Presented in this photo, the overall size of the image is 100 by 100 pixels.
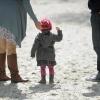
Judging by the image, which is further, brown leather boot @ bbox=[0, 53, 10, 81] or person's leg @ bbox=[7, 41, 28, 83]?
brown leather boot @ bbox=[0, 53, 10, 81]

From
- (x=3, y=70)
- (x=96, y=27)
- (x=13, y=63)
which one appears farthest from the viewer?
(x=3, y=70)

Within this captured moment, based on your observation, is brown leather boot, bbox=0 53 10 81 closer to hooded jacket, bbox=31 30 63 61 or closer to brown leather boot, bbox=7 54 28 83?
brown leather boot, bbox=7 54 28 83

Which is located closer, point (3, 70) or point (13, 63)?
point (13, 63)

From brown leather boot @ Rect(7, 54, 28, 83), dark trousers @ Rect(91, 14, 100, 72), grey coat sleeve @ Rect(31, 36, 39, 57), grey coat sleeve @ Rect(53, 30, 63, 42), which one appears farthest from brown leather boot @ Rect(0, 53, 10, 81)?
dark trousers @ Rect(91, 14, 100, 72)

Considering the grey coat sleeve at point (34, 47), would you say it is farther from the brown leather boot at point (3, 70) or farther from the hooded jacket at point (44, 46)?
the brown leather boot at point (3, 70)

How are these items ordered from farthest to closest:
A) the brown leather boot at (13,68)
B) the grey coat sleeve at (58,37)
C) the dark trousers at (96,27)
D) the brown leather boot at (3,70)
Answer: the brown leather boot at (3,70)
the dark trousers at (96,27)
the brown leather boot at (13,68)
the grey coat sleeve at (58,37)

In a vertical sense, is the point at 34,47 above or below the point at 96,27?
below

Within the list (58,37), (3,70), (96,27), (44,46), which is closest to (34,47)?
(44,46)

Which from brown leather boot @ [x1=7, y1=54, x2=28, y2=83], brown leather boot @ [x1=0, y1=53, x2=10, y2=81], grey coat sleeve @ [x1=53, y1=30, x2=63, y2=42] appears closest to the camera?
grey coat sleeve @ [x1=53, y1=30, x2=63, y2=42]

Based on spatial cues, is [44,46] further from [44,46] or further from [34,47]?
[34,47]

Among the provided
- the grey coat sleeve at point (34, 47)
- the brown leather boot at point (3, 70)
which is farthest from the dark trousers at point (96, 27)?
the brown leather boot at point (3, 70)

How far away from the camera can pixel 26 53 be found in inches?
552

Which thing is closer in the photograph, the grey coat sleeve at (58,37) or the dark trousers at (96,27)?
the grey coat sleeve at (58,37)

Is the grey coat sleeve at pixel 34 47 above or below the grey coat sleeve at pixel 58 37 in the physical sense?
below
